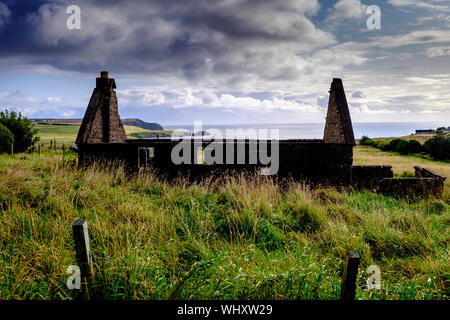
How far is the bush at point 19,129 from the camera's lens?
31.1m

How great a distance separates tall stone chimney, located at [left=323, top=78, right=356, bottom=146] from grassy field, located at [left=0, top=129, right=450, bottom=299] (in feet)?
23.7

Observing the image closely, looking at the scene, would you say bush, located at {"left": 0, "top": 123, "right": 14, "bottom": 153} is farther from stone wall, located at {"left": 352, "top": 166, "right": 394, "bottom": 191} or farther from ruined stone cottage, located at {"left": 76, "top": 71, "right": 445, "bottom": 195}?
stone wall, located at {"left": 352, "top": 166, "right": 394, "bottom": 191}

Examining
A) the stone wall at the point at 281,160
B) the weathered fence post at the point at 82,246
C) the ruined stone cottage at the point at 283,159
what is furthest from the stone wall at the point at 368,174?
the weathered fence post at the point at 82,246

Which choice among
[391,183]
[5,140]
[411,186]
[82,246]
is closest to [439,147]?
[411,186]

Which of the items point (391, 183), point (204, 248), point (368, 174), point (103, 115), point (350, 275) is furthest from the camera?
point (103, 115)

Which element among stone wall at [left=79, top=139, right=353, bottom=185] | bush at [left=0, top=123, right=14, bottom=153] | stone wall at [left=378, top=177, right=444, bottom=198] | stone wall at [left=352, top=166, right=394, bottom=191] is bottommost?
stone wall at [left=378, top=177, right=444, bottom=198]

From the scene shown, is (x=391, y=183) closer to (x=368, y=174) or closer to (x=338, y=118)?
(x=368, y=174)

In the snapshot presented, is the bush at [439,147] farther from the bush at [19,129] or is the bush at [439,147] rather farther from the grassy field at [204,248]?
the bush at [19,129]

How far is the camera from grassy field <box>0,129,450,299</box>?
128 inches

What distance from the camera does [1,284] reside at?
3.34 metres

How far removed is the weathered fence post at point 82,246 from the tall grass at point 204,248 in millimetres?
209

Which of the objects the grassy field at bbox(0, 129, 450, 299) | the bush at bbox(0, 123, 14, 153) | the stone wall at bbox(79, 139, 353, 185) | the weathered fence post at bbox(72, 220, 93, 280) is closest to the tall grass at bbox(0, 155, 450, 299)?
the grassy field at bbox(0, 129, 450, 299)

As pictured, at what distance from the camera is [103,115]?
1603 centimetres

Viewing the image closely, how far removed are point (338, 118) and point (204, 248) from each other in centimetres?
1250
